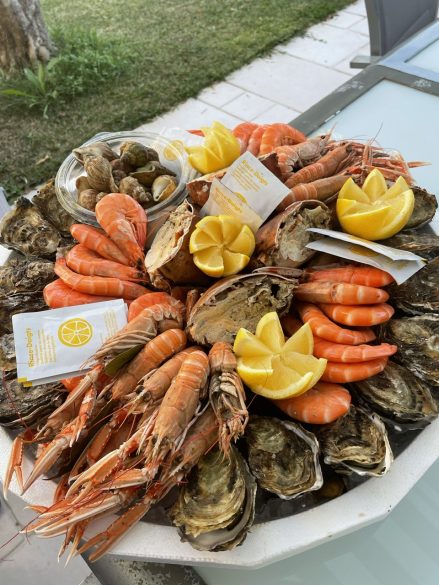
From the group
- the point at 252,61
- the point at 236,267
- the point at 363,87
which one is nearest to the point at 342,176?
the point at 236,267

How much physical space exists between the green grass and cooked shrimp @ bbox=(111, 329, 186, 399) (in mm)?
2028

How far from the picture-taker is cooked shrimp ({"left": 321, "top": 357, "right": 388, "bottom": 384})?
955 mm

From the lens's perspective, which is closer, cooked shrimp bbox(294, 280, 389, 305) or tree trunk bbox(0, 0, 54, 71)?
cooked shrimp bbox(294, 280, 389, 305)

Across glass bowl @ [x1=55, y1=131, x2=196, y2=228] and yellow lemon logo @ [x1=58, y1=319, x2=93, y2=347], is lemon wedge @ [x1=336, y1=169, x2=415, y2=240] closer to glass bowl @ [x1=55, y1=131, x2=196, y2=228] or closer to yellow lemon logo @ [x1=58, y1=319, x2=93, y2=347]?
glass bowl @ [x1=55, y1=131, x2=196, y2=228]

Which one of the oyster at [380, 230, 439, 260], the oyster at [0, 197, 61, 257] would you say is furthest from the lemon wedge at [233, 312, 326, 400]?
the oyster at [0, 197, 61, 257]

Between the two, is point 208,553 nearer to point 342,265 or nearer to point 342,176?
point 342,265

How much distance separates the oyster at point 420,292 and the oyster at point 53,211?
2.76ft

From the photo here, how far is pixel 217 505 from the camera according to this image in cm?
84

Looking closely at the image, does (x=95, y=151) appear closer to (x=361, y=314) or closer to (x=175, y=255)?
(x=175, y=255)

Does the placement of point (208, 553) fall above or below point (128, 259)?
below

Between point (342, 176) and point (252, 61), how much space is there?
2510 mm

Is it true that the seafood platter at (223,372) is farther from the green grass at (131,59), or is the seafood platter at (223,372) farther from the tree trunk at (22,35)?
the tree trunk at (22,35)

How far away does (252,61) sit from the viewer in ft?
11.2

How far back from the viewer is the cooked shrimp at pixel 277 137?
1430 mm
